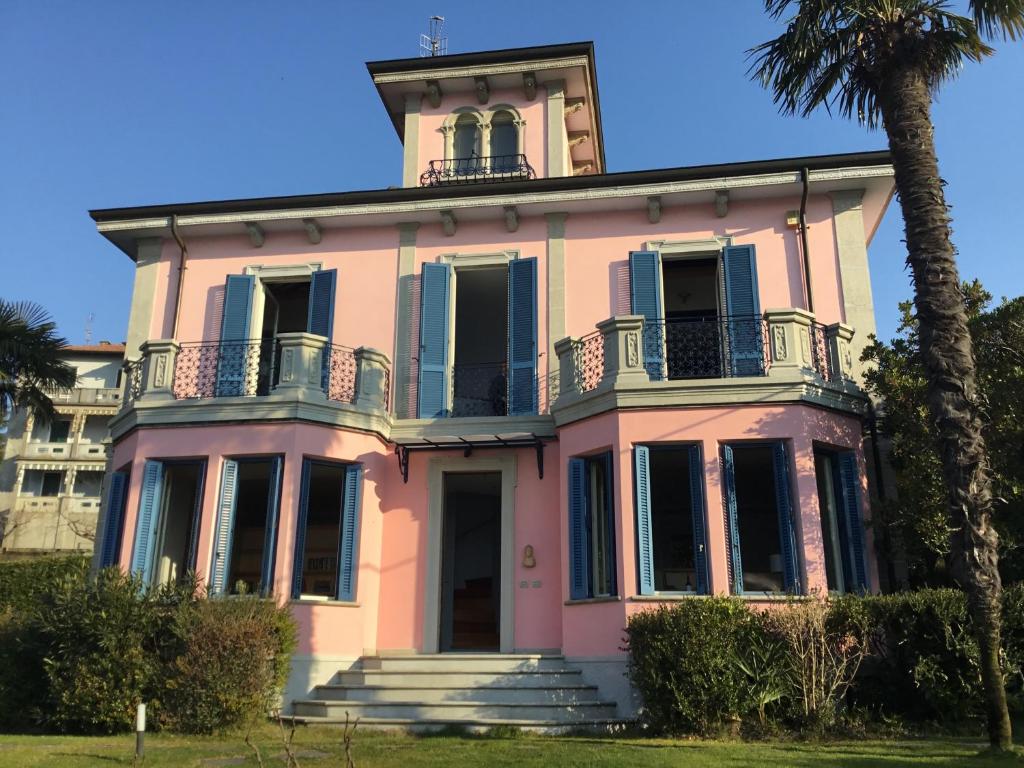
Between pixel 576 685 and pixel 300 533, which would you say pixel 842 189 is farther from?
pixel 300 533

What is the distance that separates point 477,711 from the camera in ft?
35.1

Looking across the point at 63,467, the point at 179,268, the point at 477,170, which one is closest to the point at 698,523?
A: the point at 477,170

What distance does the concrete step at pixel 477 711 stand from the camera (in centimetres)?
1060

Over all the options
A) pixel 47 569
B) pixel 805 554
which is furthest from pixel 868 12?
pixel 47 569

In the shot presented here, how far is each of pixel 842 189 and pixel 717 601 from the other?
7685mm

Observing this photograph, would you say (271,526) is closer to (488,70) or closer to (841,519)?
(841,519)

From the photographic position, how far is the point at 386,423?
44.9 ft

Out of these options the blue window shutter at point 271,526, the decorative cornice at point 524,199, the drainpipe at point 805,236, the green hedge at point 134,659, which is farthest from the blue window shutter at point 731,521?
the blue window shutter at point 271,526

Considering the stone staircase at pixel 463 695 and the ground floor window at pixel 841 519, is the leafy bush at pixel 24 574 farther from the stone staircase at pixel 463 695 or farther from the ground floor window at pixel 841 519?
the ground floor window at pixel 841 519

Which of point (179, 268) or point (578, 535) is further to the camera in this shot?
point (179, 268)

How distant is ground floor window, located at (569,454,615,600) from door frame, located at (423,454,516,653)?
1.28 metres

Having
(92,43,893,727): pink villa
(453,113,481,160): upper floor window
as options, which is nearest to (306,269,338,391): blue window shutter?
(92,43,893,727): pink villa

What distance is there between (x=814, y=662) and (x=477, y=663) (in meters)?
4.43

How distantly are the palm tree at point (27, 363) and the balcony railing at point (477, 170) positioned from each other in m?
7.79
